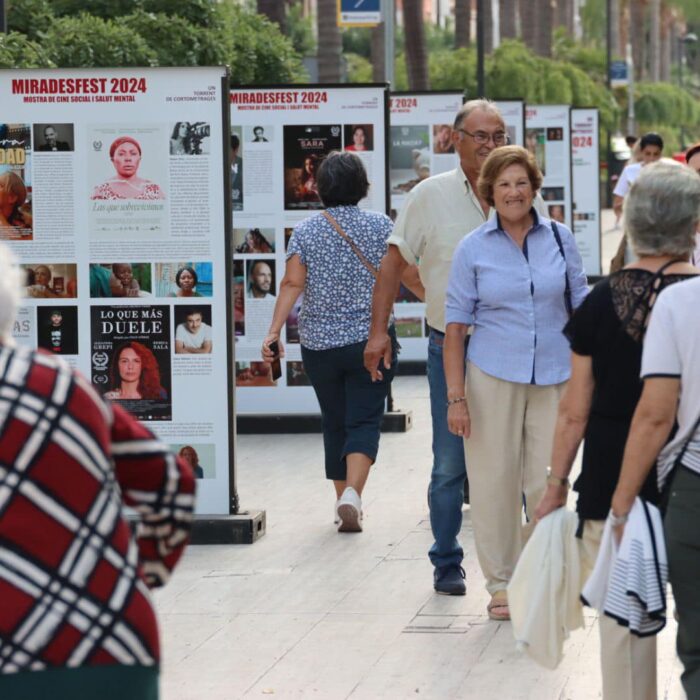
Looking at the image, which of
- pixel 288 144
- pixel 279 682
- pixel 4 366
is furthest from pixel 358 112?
pixel 4 366

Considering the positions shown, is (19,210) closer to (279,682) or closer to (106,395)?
(106,395)

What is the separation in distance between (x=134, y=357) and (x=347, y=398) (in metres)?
1.07

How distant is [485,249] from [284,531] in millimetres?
2692

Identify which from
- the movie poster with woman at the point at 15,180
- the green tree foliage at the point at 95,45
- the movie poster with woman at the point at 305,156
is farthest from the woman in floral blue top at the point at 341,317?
the green tree foliage at the point at 95,45

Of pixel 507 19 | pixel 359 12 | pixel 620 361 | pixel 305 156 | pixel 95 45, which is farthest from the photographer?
pixel 507 19

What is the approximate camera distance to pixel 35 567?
2.94m

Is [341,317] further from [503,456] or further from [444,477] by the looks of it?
[503,456]

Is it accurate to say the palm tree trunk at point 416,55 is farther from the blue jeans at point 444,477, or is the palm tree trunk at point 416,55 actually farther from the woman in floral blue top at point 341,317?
the blue jeans at point 444,477

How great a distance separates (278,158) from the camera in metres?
11.4

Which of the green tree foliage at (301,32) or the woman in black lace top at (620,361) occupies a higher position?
the green tree foliage at (301,32)

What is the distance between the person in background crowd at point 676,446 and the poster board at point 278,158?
23.9 ft

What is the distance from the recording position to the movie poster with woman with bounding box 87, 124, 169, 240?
7.91 metres

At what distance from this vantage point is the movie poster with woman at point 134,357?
8.02 meters

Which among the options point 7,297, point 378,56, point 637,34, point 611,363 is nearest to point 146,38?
point 611,363
